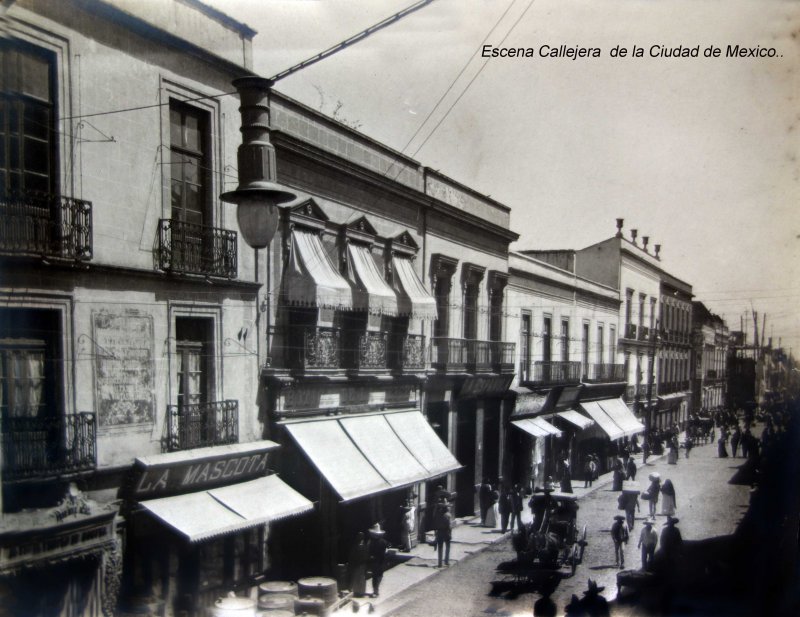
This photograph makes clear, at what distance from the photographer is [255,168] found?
6312 mm

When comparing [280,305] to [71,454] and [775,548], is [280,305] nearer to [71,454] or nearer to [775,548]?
[71,454]

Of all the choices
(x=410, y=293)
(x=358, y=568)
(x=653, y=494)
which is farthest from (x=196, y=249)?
(x=653, y=494)

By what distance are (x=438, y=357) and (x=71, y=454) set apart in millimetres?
10756

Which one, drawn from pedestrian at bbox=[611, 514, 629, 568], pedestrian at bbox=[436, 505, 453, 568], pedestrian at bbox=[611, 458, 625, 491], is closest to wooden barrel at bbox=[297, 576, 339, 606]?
pedestrian at bbox=[436, 505, 453, 568]

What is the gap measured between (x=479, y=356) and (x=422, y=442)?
421 cm

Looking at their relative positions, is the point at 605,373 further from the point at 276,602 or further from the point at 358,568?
the point at 276,602

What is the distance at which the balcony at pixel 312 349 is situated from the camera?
12.6 meters

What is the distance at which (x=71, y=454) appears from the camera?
8.53 m

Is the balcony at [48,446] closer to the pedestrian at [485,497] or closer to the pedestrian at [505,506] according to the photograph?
the pedestrian at [505,506]

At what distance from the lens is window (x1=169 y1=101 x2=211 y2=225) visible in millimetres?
10289

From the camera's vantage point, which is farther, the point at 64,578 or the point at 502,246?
the point at 502,246

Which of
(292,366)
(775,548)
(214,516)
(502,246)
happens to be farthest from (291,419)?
(502,246)

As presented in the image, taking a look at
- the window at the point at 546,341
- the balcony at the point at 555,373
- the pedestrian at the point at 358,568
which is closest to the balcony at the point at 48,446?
the pedestrian at the point at 358,568

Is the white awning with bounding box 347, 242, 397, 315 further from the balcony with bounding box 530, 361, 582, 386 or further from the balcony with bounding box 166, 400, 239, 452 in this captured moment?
the balcony with bounding box 530, 361, 582, 386
